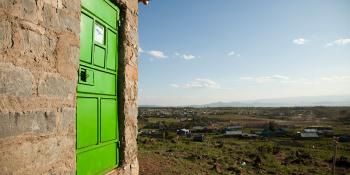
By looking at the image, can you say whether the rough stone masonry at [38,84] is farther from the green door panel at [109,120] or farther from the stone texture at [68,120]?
the green door panel at [109,120]

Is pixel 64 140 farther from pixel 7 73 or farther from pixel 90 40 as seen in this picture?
pixel 90 40

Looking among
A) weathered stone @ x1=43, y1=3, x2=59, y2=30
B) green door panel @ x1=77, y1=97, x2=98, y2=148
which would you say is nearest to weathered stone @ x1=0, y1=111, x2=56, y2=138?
green door panel @ x1=77, y1=97, x2=98, y2=148

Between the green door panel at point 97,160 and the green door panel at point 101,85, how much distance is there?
0.65 meters

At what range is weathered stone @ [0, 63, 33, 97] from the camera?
2078 millimetres

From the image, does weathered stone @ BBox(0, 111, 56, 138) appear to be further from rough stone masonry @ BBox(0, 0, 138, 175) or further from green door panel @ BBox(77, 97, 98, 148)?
green door panel @ BBox(77, 97, 98, 148)

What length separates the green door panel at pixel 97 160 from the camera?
10.2 feet

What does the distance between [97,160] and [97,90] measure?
0.79 meters

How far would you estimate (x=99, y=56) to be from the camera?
3484 millimetres

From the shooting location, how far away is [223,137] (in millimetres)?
33312

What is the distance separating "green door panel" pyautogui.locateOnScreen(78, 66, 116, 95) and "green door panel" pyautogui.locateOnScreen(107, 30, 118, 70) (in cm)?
13

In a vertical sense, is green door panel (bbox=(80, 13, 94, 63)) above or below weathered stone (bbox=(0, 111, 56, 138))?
above

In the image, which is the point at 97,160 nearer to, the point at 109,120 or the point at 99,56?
the point at 109,120

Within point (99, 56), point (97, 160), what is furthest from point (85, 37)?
point (97, 160)

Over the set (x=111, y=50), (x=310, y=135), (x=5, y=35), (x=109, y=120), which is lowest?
(x=310, y=135)
